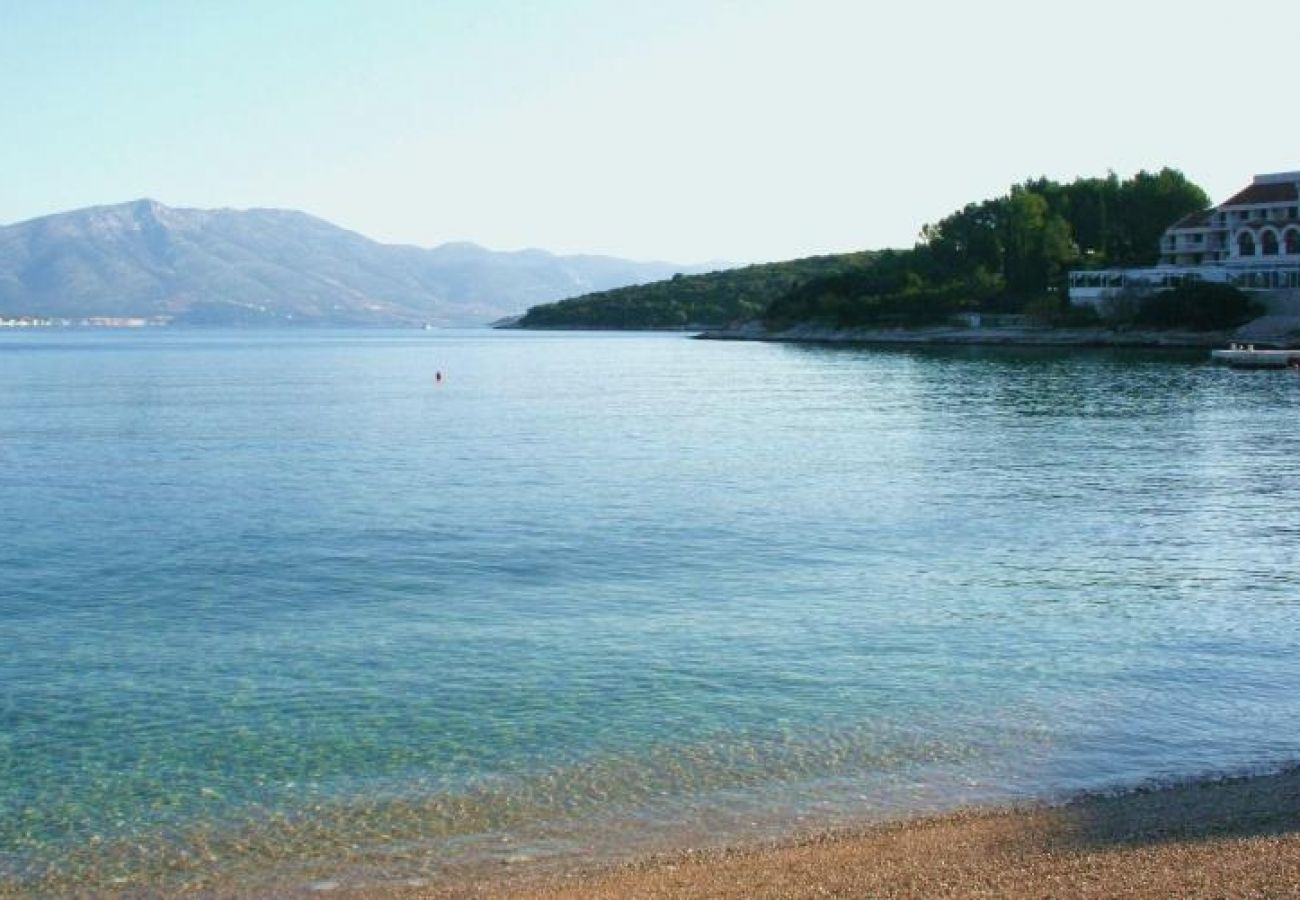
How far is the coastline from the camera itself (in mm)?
114188

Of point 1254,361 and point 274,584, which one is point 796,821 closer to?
point 274,584

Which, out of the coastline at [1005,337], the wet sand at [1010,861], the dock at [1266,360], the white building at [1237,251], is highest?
the white building at [1237,251]

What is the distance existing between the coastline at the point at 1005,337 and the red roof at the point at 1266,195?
63.0ft

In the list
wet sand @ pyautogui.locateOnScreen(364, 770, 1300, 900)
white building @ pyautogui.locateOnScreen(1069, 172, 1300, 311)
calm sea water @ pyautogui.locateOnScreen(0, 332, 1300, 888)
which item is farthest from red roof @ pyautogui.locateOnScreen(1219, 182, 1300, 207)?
wet sand @ pyautogui.locateOnScreen(364, 770, 1300, 900)

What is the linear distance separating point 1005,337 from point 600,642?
12165 centimetres

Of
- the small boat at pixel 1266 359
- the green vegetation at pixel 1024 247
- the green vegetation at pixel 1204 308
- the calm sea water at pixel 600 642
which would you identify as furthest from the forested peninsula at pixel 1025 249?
the calm sea water at pixel 600 642

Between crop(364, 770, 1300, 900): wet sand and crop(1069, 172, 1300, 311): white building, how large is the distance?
4360 inches

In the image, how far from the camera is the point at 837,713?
53.0 ft

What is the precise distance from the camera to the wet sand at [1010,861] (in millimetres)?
10242

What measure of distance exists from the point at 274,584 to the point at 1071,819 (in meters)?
16.2

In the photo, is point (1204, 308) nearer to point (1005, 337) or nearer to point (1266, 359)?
point (1005, 337)

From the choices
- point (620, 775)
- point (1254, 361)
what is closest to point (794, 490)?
point (620, 775)

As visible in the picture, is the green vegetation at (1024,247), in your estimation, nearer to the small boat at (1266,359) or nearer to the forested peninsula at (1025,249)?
the forested peninsula at (1025,249)

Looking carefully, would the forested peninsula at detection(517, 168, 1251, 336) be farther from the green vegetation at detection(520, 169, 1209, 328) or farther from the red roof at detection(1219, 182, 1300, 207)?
the red roof at detection(1219, 182, 1300, 207)
